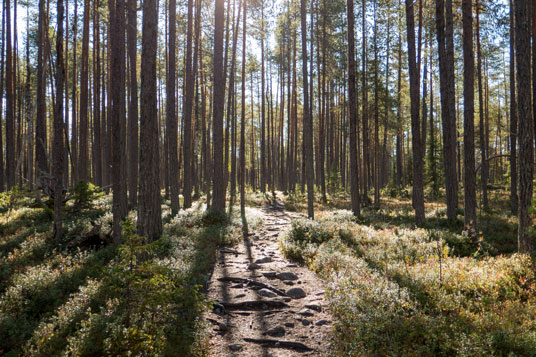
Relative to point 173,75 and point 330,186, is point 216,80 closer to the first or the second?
point 173,75

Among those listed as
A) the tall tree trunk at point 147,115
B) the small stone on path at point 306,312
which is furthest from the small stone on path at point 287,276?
the tall tree trunk at point 147,115

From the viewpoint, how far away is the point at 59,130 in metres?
9.80

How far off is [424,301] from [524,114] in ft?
17.9

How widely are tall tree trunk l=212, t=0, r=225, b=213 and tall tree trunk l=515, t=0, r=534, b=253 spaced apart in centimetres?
1067

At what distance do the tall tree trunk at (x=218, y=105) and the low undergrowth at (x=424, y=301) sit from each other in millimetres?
6767

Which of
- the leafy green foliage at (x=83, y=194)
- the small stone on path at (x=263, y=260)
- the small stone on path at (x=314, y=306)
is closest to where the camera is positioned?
the small stone on path at (x=314, y=306)

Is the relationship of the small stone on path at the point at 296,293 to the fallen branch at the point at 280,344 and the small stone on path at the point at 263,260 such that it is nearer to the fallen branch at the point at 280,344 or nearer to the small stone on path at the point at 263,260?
the fallen branch at the point at 280,344

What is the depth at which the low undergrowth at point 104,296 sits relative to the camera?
4.25 m

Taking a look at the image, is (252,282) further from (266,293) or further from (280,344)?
(280,344)

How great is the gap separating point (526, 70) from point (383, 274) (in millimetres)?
6052

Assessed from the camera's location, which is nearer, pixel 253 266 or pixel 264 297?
pixel 264 297

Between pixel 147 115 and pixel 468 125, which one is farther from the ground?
pixel 468 125

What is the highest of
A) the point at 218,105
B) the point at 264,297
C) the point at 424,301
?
the point at 218,105

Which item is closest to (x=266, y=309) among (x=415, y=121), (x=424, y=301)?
(x=424, y=301)
